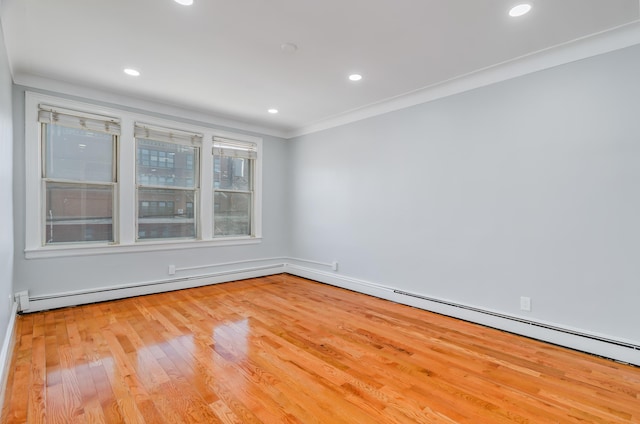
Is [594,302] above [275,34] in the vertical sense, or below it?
below

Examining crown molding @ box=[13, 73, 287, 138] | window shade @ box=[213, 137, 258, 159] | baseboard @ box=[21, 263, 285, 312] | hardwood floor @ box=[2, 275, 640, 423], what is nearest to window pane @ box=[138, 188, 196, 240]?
baseboard @ box=[21, 263, 285, 312]

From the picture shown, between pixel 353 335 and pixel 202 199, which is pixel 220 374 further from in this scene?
pixel 202 199

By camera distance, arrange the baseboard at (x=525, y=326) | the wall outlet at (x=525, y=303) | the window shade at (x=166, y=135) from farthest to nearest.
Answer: the window shade at (x=166, y=135) → the wall outlet at (x=525, y=303) → the baseboard at (x=525, y=326)

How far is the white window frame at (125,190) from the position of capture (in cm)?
337

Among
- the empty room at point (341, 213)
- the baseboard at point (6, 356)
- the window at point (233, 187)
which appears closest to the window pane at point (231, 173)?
the window at point (233, 187)

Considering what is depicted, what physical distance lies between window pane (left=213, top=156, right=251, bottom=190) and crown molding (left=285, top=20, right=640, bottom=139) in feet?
6.84

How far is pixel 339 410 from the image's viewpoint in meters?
1.80

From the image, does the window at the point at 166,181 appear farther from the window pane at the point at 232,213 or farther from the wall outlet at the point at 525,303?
the wall outlet at the point at 525,303

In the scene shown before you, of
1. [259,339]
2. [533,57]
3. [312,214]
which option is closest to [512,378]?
[259,339]

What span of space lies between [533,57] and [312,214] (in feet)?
11.4

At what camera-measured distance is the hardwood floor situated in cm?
178

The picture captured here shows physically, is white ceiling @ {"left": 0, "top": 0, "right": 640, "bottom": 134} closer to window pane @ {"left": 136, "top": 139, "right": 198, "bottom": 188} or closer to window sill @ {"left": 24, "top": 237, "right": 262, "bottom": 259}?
window pane @ {"left": 136, "top": 139, "right": 198, "bottom": 188}

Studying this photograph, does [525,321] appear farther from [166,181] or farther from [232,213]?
[166,181]

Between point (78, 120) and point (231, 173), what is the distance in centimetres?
207
